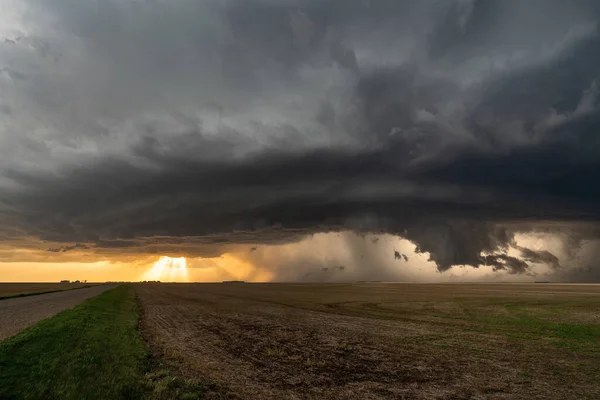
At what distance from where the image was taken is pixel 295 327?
133 ft

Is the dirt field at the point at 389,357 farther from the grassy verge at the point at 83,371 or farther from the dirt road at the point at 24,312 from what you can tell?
the dirt road at the point at 24,312

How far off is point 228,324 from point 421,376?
26865 mm

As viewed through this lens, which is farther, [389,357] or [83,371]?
[389,357]

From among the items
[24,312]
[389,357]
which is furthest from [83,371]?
[24,312]

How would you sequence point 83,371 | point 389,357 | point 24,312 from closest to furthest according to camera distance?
point 83,371 < point 389,357 < point 24,312

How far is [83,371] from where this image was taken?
20594 mm

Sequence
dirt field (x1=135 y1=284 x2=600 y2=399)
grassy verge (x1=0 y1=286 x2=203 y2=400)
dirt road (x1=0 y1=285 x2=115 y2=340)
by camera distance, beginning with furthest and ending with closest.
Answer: dirt road (x1=0 y1=285 x2=115 y2=340)
dirt field (x1=135 y1=284 x2=600 y2=399)
grassy verge (x1=0 y1=286 x2=203 y2=400)

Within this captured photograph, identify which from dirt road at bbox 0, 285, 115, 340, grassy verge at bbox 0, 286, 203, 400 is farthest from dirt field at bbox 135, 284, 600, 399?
dirt road at bbox 0, 285, 115, 340

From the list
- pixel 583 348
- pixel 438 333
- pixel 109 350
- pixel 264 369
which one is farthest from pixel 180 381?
pixel 583 348

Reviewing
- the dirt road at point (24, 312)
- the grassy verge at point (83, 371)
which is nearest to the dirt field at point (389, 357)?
the grassy verge at point (83, 371)

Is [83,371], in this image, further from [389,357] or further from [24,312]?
[24,312]

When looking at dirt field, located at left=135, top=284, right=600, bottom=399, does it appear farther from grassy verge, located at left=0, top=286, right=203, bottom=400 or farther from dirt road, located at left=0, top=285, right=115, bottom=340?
dirt road, located at left=0, top=285, right=115, bottom=340

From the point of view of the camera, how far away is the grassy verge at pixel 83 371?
56.2ft

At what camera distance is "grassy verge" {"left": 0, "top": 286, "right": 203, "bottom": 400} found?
17.1 meters
